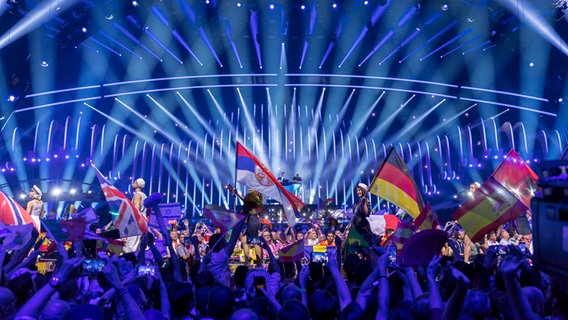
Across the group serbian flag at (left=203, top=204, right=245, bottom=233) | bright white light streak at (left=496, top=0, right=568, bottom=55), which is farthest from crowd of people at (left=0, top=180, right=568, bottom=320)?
bright white light streak at (left=496, top=0, right=568, bottom=55)

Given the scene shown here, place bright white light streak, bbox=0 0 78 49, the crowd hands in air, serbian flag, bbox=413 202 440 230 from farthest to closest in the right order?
bright white light streak, bbox=0 0 78 49 < serbian flag, bbox=413 202 440 230 < the crowd hands in air

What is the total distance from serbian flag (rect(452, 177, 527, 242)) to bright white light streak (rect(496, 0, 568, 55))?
→ 11.9 meters

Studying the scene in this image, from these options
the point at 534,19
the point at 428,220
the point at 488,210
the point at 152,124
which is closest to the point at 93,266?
the point at 428,220

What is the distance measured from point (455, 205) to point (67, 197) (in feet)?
62.9

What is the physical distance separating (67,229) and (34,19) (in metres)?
12.6

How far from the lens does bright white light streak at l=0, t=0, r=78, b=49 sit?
14.6 meters

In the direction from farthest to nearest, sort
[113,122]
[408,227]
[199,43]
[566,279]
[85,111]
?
[113,122], [85,111], [199,43], [408,227], [566,279]

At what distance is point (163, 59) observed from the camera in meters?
21.8

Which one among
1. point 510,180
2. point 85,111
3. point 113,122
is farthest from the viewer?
point 113,122

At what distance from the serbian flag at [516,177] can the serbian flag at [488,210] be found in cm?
271

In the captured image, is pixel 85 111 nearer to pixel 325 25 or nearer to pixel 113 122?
pixel 113 122

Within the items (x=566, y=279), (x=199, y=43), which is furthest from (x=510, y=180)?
(x=199, y=43)

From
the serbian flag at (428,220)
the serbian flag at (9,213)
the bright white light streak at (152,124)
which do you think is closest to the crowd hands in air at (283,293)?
the serbian flag at (428,220)

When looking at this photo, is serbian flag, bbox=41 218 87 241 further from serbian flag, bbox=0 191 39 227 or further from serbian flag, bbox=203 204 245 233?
serbian flag, bbox=0 191 39 227
